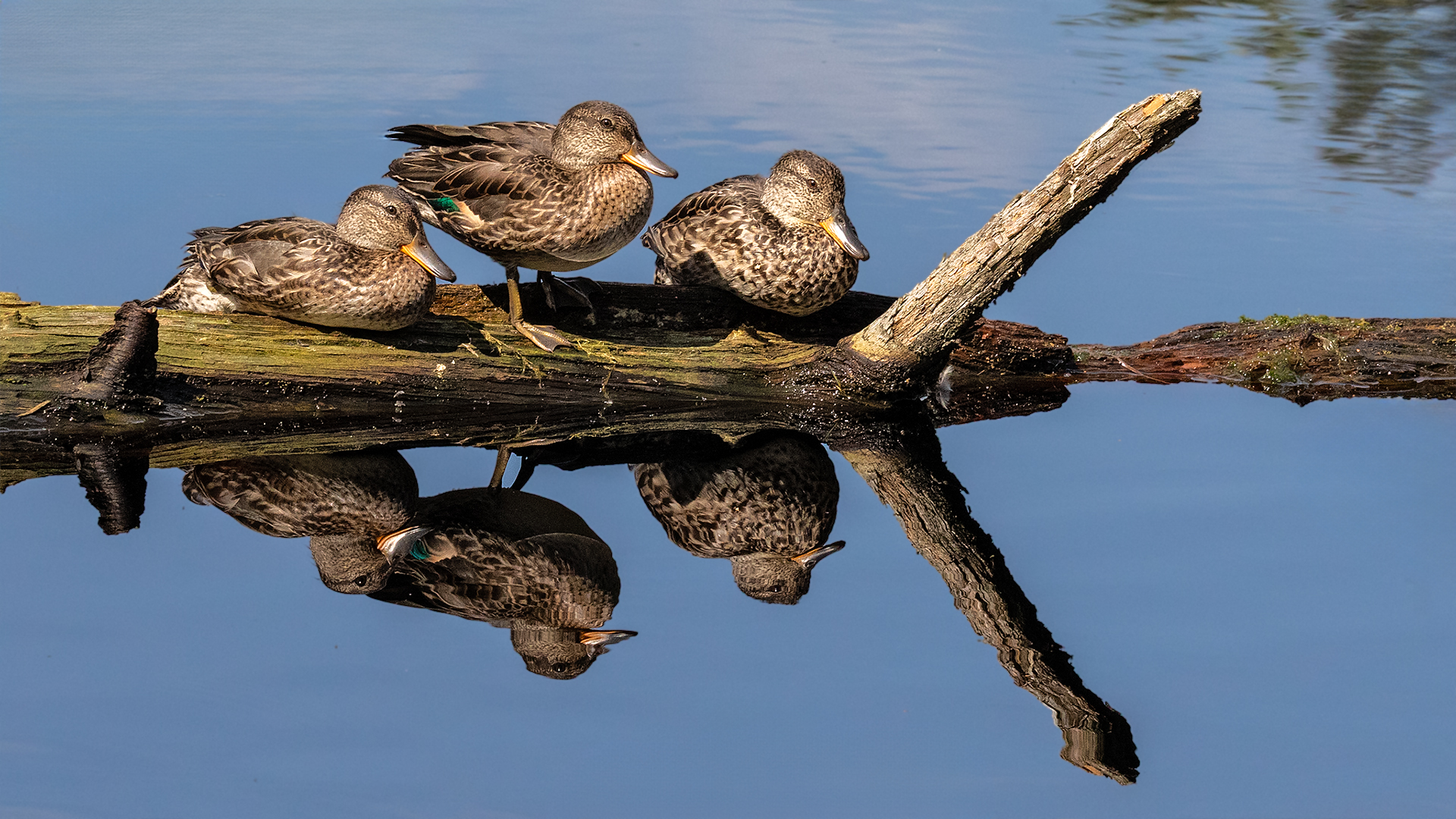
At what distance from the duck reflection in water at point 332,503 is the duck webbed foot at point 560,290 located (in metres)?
1.15

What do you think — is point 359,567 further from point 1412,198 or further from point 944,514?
point 1412,198

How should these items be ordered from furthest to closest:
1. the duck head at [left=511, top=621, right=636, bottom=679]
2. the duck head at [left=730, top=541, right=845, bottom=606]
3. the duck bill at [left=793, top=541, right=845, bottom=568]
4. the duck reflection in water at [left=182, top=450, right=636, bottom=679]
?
the duck bill at [left=793, top=541, right=845, bottom=568]
the duck head at [left=730, top=541, right=845, bottom=606]
the duck reflection in water at [left=182, top=450, right=636, bottom=679]
the duck head at [left=511, top=621, right=636, bottom=679]

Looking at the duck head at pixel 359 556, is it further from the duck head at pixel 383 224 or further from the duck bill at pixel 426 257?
the duck head at pixel 383 224

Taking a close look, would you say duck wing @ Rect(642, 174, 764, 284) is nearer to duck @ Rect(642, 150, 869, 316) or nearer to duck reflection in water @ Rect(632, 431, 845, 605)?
duck @ Rect(642, 150, 869, 316)

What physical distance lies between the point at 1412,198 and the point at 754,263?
5657mm

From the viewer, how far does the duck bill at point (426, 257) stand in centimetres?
565

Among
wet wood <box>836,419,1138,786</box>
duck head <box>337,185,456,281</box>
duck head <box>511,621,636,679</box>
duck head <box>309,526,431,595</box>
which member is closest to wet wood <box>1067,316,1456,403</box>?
wet wood <box>836,419,1138,786</box>

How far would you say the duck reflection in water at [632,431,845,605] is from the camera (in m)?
4.79

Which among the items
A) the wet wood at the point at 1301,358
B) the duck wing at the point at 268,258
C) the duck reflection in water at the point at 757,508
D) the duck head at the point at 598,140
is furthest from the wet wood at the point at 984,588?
the duck wing at the point at 268,258

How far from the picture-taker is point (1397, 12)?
13.9 meters

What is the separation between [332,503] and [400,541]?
0.45 meters

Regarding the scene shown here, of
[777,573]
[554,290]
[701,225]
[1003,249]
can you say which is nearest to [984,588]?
[777,573]

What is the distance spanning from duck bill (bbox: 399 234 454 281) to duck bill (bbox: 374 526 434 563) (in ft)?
4.10

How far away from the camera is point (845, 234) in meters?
6.05
